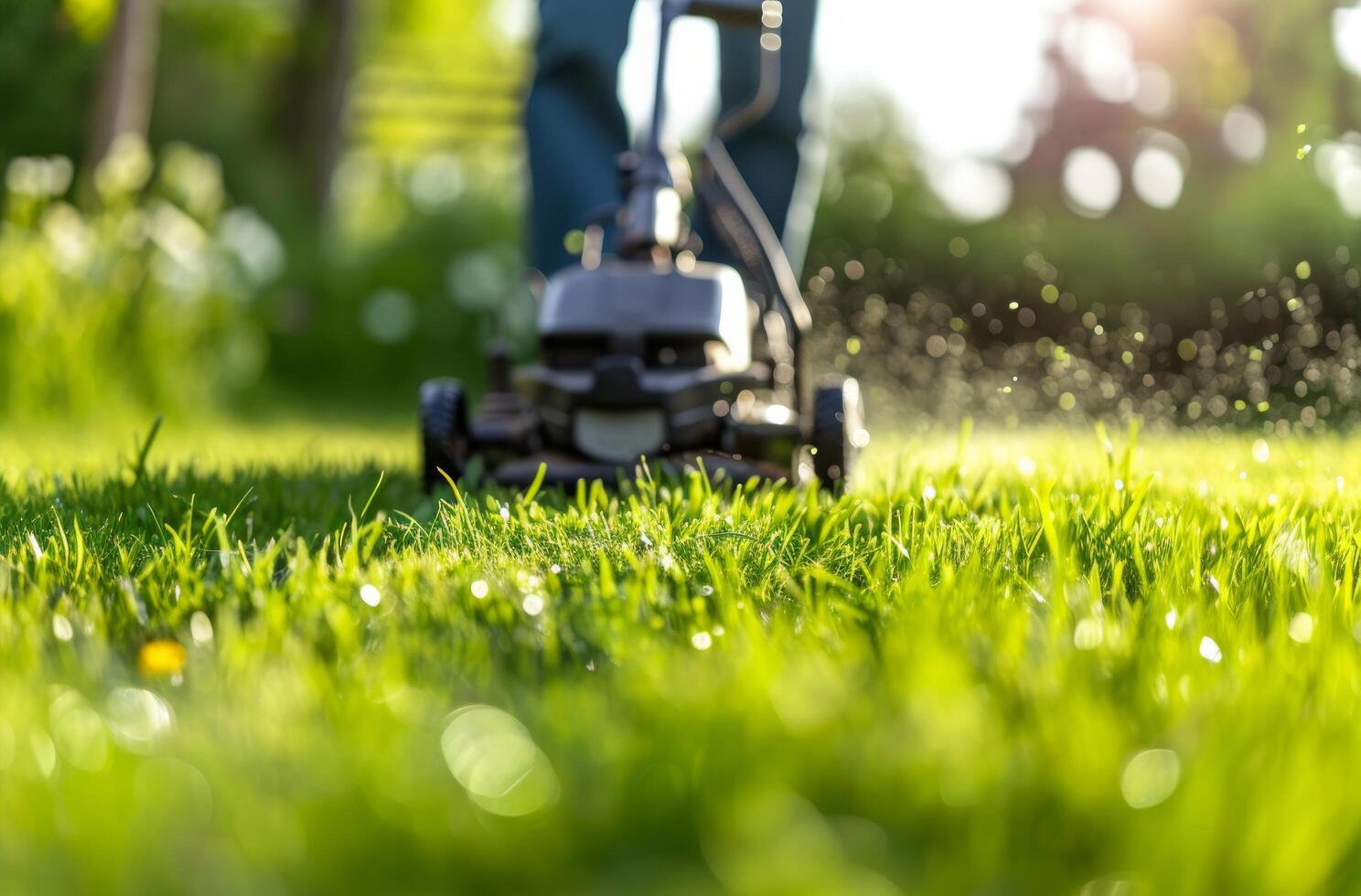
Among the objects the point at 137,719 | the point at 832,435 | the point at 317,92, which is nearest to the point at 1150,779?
the point at 137,719

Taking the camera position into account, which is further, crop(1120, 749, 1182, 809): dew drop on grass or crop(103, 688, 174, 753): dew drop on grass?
crop(103, 688, 174, 753): dew drop on grass

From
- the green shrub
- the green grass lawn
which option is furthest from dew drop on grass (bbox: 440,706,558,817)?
the green shrub

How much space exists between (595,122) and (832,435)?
4.40ft

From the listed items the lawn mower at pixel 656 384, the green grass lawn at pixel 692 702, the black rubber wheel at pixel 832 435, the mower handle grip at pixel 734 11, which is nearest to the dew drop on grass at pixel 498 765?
the green grass lawn at pixel 692 702

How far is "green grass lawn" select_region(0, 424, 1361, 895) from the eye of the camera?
630 millimetres

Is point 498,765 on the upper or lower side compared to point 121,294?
upper

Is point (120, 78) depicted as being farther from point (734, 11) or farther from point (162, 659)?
point (162, 659)

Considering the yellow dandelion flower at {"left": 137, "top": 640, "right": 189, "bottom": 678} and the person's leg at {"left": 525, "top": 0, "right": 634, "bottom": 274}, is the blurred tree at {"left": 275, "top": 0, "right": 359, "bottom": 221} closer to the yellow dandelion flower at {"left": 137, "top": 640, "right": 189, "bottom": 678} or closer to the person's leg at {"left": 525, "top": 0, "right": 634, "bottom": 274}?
the person's leg at {"left": 525, "top": 0, "right": 634, "bottom": 274}

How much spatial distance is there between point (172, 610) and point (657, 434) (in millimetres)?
1134

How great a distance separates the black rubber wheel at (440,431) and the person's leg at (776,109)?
1.19 metres

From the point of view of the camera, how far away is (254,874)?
617mm

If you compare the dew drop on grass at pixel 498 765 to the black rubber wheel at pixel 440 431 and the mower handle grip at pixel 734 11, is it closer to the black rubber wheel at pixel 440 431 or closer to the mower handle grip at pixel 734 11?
the black rubber wheel at pixel 440 431

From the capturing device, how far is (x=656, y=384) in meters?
2.21

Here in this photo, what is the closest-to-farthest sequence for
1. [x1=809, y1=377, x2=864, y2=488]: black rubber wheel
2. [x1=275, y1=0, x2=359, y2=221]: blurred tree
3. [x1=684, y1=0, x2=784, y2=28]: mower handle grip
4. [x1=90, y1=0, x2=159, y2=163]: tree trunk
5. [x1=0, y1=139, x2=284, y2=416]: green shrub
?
[x1=809, y1=377, x2=864, y2=488]: black rubber wheel < [x1=684, y1=0, x2=784, y2=28]: mower handle grip < [x1=0, y1=139, x2=284, y2=416]: green shrub < [x1=90, y1=0, x2=159, y2=163]: tree trunk < [x1=275, y1=0, x2=359, y2=221]: blurred tree
